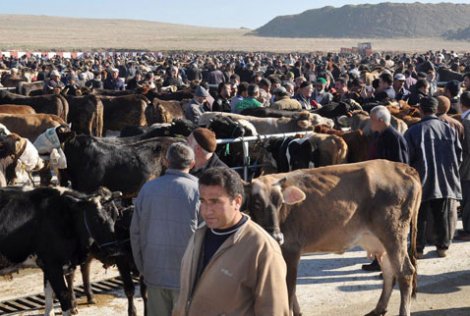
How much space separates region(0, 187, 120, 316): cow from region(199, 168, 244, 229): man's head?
3.04 metres

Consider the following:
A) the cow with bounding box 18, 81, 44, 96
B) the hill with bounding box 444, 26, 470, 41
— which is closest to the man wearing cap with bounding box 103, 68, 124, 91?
the cow with bounding box 18, 81, 44, 96

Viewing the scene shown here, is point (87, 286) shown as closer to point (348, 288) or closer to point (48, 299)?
point (48, 299)

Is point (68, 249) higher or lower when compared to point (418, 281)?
higher

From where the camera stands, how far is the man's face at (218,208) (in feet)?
12.2

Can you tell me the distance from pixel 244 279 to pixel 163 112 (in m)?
13.7

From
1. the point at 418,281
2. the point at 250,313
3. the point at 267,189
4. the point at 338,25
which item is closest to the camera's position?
the point at 250,313

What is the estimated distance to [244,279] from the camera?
11.9 feet

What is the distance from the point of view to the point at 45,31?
14488cm

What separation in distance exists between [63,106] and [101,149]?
25.2ft

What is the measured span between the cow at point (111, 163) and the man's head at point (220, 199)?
596 cm

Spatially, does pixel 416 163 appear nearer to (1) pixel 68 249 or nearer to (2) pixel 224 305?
(1) pixel 68 249

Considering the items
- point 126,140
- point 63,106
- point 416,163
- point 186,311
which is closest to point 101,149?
point 126,140

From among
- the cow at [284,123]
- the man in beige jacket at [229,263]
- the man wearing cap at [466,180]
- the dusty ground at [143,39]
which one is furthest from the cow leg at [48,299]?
the dusty ground at [143,39]

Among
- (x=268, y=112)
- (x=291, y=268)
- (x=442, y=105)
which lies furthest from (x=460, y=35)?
(x=291, y=268)
